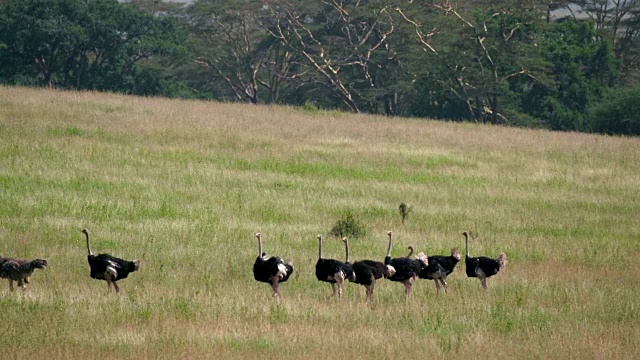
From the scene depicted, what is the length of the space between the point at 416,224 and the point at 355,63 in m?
43.4

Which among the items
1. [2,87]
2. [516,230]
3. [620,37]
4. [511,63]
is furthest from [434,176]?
[620,37]

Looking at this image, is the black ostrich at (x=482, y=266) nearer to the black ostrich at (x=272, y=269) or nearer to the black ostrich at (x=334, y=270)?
the black ostrich at (x=334, y=270)

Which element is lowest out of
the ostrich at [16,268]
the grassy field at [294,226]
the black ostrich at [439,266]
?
the grassy field at [294,226]

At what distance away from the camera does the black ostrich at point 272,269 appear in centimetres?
1204

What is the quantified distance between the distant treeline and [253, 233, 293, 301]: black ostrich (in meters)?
39.5

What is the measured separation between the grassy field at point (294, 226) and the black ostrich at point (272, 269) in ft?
0.95

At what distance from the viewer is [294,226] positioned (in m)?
18.7

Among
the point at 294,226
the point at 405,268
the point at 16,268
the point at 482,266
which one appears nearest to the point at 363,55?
the point at 294,226

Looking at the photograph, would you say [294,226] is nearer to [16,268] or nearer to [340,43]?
[16,268]

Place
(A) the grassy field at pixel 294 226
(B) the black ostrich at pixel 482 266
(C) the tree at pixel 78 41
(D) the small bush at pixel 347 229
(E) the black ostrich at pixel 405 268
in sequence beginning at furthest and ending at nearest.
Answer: (C) the tree at pixel 78 41, (D) the small bush at pixel 347 229, (B) the black ostrich at pixel 482 266, (E) the black ostrich at pixel 405 268, (A) the grassy field at pixel 294 226

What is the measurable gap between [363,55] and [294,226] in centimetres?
4627

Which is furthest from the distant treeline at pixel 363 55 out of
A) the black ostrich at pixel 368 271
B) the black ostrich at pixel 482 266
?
the black ostrich at pixel 368 271

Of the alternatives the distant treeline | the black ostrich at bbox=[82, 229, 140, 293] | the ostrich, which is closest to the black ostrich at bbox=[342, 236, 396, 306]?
the black ostrich at bbox=[82, 229, 140, 293]

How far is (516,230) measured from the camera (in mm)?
19734
